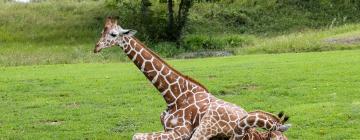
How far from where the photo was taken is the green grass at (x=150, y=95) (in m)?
11.5

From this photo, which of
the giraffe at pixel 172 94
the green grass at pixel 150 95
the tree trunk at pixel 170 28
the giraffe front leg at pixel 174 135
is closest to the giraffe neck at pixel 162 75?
the giraffe at pixel 172 94

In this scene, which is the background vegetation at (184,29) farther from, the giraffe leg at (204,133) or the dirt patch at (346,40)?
the giraffe leg at (204,133)

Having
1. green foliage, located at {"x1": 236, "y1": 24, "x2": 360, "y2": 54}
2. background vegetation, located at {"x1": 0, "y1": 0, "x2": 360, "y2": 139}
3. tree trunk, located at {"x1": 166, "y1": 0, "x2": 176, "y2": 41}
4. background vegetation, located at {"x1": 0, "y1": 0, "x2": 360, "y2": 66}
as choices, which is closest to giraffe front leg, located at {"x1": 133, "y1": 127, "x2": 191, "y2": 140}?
background vegetation, located at {"x1": 0, "y1": 0, "x2": 360, "y2": 139}

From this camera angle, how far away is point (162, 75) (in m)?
7.42

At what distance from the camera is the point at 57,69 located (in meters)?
21.7

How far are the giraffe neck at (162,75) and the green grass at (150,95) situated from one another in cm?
368

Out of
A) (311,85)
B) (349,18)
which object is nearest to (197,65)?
(311,85)

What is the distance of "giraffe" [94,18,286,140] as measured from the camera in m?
6.99

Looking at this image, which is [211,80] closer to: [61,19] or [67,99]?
[67,99]

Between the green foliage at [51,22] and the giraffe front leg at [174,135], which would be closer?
the giraffe front leg at [174,135]

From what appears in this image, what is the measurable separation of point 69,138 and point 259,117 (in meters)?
5.16

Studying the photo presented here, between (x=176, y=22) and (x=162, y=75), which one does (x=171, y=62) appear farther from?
(x=162, y=75)

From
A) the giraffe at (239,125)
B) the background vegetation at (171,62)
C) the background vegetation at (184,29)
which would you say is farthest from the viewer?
the background vegetation at (184,29)

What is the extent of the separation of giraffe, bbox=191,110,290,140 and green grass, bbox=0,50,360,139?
374 centimetres
